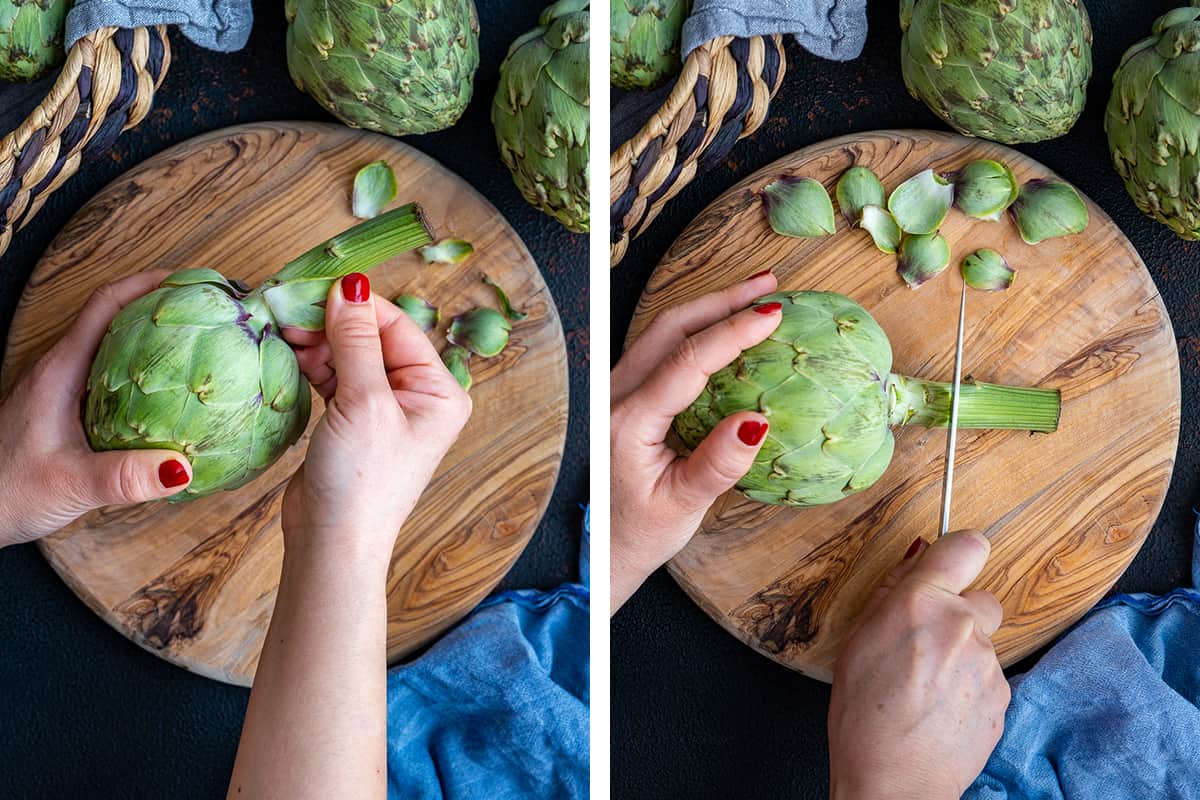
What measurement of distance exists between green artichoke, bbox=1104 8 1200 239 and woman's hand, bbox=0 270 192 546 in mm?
740

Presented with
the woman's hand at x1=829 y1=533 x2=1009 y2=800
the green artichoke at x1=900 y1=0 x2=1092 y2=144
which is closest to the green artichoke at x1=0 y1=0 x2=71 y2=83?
the green artichoke at x1=900 y1=0 x2=1092 y2=144

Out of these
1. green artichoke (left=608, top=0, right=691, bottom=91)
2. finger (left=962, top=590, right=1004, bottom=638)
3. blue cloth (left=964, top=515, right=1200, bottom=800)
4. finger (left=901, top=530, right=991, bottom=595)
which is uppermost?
green artichoke (left=608, top=0, right=691, bottom=91)

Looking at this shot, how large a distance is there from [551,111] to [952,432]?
0.37m

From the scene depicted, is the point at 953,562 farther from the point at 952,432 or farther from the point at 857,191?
the point at 857,191

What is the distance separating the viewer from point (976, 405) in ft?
2.36

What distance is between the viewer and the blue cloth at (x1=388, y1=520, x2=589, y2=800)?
2.27 feet

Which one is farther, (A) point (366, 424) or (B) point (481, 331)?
(B) point (481, 331)

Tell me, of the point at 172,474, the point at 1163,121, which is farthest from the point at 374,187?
the point at 1163,121

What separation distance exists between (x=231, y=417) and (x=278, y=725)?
0.68 feet

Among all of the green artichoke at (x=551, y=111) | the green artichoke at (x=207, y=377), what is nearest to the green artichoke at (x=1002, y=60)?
the green artichoke at (x=551, y=111)

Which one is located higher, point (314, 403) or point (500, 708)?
point (314, 403)

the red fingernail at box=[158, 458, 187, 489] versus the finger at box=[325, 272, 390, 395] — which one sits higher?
the finger at box=[325, 272, 390, 395]

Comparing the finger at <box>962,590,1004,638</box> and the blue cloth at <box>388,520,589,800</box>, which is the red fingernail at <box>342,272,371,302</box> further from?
the finger at <box>962,590,1004,638</box>

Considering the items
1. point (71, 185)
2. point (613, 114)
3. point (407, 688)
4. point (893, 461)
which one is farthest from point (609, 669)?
point (71, 185)
